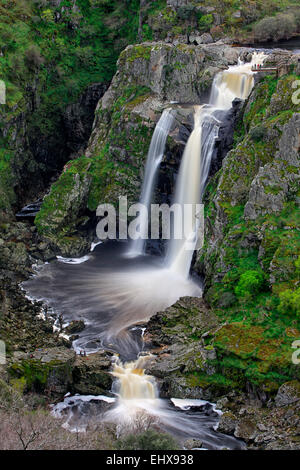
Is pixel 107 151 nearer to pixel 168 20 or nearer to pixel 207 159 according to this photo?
pixel 207 159

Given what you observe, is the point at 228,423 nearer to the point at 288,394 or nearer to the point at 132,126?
the point at 288,394

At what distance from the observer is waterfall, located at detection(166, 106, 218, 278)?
4006 cm

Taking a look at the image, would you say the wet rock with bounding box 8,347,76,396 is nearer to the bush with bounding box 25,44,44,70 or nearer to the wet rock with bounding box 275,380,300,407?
the wet rock with bounding box 275,380,300,407

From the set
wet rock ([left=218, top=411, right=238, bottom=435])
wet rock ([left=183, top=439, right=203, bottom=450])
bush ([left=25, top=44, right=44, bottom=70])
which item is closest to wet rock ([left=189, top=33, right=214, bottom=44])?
bush ([left=25, top=44, right=44, bottom=70])

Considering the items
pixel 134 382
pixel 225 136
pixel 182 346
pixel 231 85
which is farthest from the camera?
pixel 231 85

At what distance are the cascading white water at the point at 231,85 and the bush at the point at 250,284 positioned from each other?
16.7 meters

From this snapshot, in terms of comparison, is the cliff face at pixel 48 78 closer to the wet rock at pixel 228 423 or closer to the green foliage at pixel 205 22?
the green foliage at pixel 205 22

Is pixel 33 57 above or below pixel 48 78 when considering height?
above

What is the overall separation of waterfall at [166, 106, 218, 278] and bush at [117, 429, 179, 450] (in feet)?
61.7

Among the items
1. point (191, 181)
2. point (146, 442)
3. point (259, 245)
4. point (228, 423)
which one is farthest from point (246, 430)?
point (191, 181)

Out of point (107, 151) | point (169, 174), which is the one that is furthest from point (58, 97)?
point (169, 174)

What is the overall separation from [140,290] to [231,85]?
17415 mm

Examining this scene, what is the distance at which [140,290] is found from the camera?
3753cm
